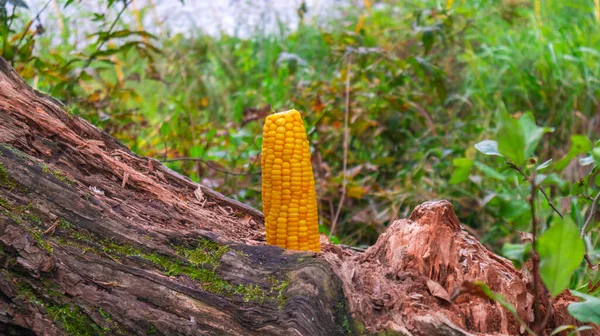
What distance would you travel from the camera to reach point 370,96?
334 centimetres

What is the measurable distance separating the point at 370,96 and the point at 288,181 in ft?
6.35

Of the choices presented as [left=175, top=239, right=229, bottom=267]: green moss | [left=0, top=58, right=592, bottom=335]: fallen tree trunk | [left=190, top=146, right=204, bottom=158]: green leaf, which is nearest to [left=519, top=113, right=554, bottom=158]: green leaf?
[left=0, top=58, right=592, bottom=335]: fallen tree trunk

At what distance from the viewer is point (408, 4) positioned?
16.8 feet

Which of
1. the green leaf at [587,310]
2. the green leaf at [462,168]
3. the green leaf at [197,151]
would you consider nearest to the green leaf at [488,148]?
the green leaf at [462,168]

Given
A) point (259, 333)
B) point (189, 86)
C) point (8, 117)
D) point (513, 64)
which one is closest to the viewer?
point (259, 333)

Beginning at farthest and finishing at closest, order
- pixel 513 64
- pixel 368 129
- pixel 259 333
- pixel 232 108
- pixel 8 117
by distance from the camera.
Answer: pixel 232 108 < pixel 513 64 < pixel 368 129 < pixel 8 117 < pixel 259 333

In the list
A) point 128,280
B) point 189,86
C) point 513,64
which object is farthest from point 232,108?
point 128,280

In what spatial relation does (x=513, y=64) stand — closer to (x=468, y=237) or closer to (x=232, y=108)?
(x=232, y=108)

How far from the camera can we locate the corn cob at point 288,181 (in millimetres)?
1503

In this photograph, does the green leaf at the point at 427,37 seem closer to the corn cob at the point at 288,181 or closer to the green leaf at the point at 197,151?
the green leaf at the point at 197,151

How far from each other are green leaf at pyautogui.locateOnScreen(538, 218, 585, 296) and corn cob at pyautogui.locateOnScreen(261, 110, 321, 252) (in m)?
0.60

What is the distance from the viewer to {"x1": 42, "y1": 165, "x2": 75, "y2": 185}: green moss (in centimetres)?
141

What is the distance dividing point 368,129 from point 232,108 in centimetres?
159

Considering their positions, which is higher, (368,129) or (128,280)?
(368,129)
